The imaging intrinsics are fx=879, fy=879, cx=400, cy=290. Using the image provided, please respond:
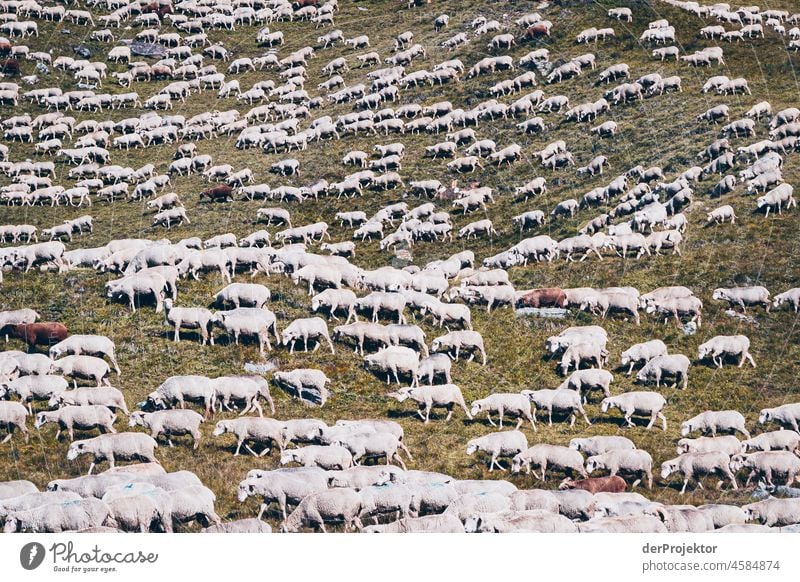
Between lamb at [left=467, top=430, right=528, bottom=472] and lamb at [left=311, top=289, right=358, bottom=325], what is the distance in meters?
8.72

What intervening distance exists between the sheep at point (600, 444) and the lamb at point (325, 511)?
7.33 meters

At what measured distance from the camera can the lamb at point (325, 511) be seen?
75.8ft

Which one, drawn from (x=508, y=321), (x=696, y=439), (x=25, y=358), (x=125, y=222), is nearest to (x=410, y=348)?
(x=508, y=321)

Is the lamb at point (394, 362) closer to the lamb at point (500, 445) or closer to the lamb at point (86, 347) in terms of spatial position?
the lamb at point (500, 445)

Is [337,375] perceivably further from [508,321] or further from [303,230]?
[303,230]

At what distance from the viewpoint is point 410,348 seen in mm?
31859

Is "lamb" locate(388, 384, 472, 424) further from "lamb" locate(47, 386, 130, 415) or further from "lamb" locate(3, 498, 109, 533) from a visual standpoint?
"lamb" locate(3, 498, 109, 533)

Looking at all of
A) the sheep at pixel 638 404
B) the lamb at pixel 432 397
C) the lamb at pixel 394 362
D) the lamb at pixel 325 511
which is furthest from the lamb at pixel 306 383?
the sheep at pixel 638 404

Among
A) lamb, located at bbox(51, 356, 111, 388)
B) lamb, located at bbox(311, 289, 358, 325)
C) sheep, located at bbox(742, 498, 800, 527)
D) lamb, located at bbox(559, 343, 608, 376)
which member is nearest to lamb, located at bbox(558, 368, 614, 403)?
lamb, located at bbox(559, 343, 608, 376)

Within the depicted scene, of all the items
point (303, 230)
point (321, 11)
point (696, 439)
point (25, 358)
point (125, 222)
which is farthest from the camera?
point (321, 11)

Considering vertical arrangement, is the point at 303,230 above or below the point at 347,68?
below

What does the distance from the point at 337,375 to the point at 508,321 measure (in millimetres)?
7597

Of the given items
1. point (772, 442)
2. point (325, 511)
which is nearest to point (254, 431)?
point (325, 511)

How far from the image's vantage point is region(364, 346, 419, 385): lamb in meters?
30.6
